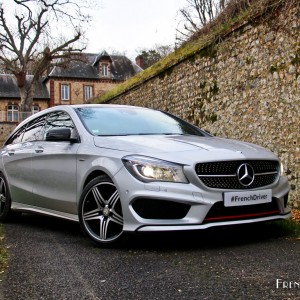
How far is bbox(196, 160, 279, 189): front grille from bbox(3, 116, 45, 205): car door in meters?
2.62

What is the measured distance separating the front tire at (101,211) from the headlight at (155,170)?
309mm

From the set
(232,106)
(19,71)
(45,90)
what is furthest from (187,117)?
(45,90)

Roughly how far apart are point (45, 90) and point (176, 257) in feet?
176

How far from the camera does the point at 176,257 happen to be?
4.07m

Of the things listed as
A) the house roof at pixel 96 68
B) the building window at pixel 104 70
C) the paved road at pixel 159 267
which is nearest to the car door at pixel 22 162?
the paved road at pixel 159 267

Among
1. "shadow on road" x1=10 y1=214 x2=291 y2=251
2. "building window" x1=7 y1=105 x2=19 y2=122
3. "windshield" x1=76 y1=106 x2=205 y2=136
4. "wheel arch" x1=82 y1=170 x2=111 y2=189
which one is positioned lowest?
"shadow on road" x1=10 y1=214 x2=291 y2=251

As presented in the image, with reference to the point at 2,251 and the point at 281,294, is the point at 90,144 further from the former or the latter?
the point at 281,294

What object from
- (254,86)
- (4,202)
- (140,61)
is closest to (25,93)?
(140,61)

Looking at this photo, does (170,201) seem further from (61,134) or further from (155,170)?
(61,134)

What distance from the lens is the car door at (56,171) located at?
5047 mm

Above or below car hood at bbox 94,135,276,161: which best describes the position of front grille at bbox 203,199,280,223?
below

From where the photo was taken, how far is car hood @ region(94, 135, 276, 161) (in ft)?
14.2

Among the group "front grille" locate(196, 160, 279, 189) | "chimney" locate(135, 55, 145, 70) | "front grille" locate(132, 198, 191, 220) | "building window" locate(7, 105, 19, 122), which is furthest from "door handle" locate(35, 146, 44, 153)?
"chimney" locate(135, 55, 145, 70)

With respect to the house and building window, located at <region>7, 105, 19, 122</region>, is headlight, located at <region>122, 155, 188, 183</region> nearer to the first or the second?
the house
